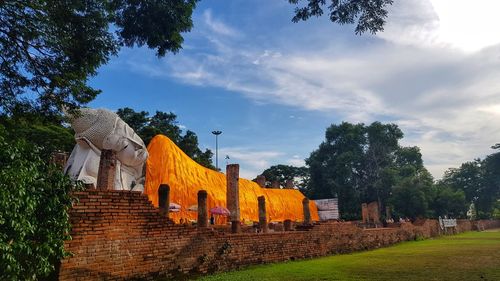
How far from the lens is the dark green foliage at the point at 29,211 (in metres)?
4.89

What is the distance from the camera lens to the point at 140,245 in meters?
7.93

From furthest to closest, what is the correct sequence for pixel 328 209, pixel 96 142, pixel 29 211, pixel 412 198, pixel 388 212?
pixel 388 212 < pixel 328 209 < pixel 412 198 < pixel 96 142 < pixel 29 211

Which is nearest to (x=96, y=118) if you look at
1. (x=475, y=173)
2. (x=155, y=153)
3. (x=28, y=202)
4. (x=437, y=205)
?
(x=155, y=153)

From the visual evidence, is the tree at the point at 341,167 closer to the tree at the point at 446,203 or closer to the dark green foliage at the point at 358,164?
the dark green foliage at the point at 358,164

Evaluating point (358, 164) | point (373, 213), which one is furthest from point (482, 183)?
point (373, 213)

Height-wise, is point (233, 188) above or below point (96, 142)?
below

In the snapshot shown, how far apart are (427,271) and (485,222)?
4691 centimetres

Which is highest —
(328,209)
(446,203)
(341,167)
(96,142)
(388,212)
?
(341,167)

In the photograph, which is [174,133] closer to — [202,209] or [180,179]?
[180,179]

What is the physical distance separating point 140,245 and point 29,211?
298 centimetres

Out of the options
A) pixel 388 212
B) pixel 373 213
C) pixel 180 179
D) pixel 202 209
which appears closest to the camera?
pixel 202 209

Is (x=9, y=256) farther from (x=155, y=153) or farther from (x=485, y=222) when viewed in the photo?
(x=485, y=222)

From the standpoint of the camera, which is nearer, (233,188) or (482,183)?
(233,188)

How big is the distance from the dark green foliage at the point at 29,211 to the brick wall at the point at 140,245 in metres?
0.57
